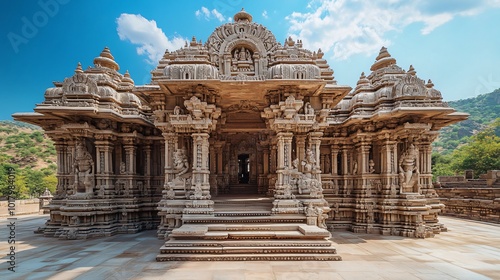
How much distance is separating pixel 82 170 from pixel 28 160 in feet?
206

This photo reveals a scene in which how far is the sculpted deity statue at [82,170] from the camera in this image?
10.3 meters

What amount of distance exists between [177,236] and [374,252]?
19.0ft

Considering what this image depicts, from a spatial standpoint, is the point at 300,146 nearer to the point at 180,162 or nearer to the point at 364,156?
the point at 364,156

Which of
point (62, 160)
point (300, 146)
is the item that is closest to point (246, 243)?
point (300, 146)

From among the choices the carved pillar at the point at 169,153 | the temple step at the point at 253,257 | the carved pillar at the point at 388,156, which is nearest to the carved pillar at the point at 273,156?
the carved pillar at the point at 388,156

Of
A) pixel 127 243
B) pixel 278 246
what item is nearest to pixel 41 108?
pixel 127 243

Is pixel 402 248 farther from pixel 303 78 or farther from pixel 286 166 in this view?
pixel 303 78

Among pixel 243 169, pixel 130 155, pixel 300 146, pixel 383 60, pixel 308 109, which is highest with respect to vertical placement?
pixel 383 60

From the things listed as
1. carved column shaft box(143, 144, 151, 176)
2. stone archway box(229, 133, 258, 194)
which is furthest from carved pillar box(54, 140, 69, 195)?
stone archway box(229, 133, 258, 194)

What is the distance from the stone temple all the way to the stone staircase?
0.03 m

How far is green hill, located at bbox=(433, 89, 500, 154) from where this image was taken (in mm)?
79500

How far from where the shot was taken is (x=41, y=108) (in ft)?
30.0

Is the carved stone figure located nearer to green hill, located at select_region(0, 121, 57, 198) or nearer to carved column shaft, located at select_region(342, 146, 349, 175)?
carved column shaft, located at select_region(342, 146, 349, 175)

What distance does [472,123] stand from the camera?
279 ft
